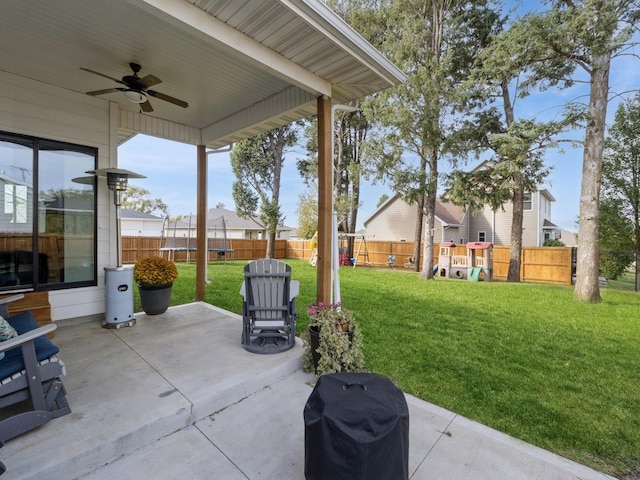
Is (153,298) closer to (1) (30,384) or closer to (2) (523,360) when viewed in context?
(1) (30,384)

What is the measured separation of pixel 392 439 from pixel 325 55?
3020 millimetres

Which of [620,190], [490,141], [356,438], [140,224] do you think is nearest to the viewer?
[356,438]

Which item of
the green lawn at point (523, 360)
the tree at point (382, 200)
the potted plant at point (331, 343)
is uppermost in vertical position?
the tree at point (382, 200)

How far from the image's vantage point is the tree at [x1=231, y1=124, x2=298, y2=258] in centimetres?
1652

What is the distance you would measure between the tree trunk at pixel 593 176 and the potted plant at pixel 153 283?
27.0 feet

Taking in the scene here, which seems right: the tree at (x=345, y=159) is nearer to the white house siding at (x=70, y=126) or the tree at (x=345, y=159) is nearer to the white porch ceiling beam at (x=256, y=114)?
the white porch ceiling beam at (x=256, y=114)

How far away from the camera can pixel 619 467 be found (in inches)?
72.7

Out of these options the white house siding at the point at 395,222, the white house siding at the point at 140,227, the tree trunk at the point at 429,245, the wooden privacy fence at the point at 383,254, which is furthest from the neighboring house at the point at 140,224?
the tree trunk at the point at 429,245

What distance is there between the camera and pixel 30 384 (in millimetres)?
1801

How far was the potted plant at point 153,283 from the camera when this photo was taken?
4.19 meters

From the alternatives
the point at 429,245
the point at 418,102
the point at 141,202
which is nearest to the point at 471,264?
the point at 429,245

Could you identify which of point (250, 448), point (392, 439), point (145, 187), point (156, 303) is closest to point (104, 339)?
point (156, 303)

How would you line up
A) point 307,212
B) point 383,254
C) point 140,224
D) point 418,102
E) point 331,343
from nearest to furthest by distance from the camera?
point 331,343 < point 418,102 < point 383,254 < point 307,212 < point 140,224

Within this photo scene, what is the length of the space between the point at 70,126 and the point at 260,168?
13.3 metres
